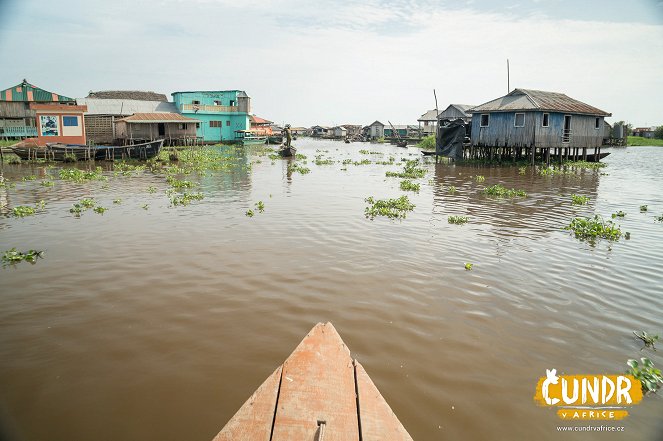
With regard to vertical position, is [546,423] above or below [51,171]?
below

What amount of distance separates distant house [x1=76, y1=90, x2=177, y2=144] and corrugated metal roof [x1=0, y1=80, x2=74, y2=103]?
12.9ft

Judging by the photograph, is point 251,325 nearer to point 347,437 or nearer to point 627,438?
point 347,437

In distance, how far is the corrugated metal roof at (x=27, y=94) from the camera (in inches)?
1720

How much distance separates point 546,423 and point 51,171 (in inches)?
1184

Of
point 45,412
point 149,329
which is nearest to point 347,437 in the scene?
point 45,412

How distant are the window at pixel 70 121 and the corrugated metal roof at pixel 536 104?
34.5m

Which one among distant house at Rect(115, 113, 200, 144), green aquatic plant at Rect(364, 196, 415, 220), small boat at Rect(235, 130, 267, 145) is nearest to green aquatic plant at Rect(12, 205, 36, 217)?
green aquatic plant at Rect(364, 196, 415, 220)

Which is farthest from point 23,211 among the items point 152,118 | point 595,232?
point 152,118

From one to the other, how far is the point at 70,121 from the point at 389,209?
1318 inches

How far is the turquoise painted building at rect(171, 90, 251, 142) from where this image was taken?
56175mm

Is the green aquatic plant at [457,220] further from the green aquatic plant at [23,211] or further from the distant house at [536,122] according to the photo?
the distant house at [536,122]

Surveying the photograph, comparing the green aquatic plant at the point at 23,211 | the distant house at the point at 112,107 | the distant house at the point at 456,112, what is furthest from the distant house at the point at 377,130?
the green aquatic plant at the point at 23,211

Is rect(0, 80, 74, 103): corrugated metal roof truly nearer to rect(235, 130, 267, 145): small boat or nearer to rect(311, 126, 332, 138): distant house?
rect(235, 130, 267, 145): small boat

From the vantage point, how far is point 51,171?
83.1 ft
